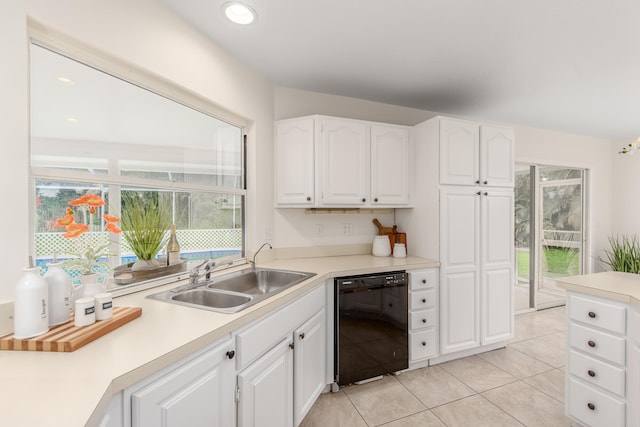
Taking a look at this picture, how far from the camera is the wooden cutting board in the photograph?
35.2 inches

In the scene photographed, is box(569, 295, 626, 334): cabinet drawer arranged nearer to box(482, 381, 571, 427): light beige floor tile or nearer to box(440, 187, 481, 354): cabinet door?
box(482, 381, 571, 427): light beige floor tile

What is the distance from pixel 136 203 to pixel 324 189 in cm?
135

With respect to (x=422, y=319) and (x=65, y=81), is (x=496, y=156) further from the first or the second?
(x=65, y=81)

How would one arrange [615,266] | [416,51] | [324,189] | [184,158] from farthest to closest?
[615,266] → [324,189] → [416,51] → [184,158]

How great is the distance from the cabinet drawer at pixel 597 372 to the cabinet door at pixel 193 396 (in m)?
1.94

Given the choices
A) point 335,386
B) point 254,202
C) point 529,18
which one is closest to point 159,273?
point 254,202

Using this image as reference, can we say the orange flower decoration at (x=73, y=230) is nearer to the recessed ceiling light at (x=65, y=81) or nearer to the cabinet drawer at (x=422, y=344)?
the recessed ceiling light at (x=65, y=81)

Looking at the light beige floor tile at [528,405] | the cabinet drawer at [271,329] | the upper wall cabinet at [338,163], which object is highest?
the upper wall cabinet at [338,163]

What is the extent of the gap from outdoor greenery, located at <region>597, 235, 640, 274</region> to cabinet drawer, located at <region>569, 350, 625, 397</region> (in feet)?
Result: 9.07

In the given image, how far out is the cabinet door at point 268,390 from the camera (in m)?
1.27

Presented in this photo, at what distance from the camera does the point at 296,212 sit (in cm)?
273

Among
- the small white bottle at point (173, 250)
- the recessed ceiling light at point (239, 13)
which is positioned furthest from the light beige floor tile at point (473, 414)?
the recessed ceiling light at point (239, 13)

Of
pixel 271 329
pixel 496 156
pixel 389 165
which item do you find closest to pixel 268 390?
pixel 271 329

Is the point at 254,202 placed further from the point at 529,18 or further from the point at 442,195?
the point at 529,18
